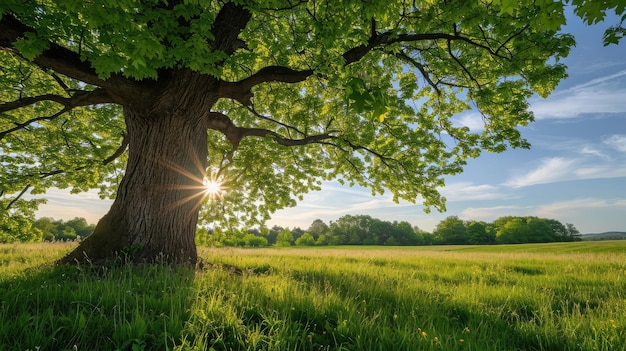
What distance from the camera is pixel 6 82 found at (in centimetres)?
742

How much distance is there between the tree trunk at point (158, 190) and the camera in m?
5.96

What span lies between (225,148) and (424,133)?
7.18 metres

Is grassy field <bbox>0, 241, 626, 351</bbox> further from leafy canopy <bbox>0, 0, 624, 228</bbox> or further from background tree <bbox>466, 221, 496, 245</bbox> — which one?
background tree <bbox>466, 221, 496, 245</bbox>

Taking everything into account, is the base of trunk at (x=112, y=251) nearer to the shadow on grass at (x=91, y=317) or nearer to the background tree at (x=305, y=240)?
the shadow on grass at (x=91, y=317)

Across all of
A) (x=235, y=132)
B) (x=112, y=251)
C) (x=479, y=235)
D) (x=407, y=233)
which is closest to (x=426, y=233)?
(x=407, y=233)

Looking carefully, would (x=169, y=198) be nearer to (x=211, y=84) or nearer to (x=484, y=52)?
(x=211, y=84)

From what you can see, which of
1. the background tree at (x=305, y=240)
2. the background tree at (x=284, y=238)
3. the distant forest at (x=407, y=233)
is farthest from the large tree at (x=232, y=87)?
the background tree at (x=305, y=240)

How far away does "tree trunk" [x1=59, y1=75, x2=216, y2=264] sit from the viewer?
5.96 meters

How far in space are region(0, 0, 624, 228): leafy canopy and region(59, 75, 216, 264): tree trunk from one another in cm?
59

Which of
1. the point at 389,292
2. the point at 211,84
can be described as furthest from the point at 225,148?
the point at 389,292

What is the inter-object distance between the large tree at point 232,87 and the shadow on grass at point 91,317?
2.29 m

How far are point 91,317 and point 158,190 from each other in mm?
3737

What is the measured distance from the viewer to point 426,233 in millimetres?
101125

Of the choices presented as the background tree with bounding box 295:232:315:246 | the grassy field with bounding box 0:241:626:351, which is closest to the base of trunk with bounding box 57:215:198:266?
the grassy field with bounding box 0:241:626:351
